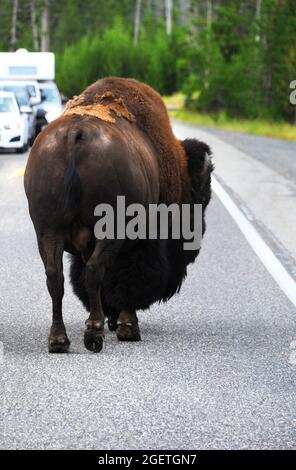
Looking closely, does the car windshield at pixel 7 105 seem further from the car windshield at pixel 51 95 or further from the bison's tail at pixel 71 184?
the bison's tail at pixel 71 184

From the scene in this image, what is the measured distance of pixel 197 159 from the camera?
27.3ft

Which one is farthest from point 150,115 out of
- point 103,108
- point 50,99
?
point 50,99

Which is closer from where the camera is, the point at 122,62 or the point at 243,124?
the point at 243,124

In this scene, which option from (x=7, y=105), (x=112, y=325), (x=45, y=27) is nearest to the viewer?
(x=112, y=325)

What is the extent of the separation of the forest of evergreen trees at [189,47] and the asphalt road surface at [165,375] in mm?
38697

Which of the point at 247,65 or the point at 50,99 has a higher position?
the point at 50,99

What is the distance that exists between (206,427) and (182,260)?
2728mm

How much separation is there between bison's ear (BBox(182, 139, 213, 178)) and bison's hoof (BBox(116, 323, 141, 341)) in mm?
1176

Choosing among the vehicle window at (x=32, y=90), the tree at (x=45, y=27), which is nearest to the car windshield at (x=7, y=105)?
the vehicle window at (x=32, y=90)

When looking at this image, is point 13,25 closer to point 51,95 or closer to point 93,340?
point 51,95

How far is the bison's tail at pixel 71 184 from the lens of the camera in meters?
7.01

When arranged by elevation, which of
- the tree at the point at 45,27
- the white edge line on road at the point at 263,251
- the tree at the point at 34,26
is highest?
the white edge line on road at the point at 263,251

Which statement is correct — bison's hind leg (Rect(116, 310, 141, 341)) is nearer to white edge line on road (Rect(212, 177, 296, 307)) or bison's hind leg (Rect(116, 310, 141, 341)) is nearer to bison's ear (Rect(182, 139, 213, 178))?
bison's ear (Rect(182, 139, 213, 178))

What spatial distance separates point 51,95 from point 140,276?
123 ft
